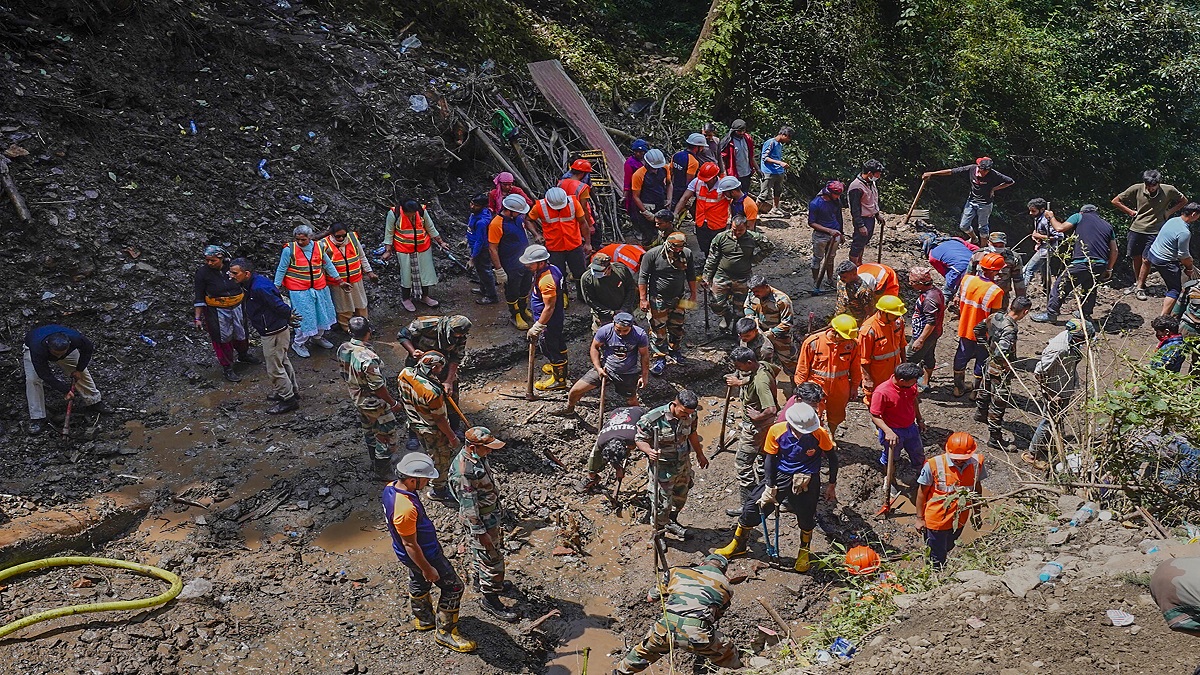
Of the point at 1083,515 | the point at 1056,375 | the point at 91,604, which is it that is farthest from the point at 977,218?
the point at 91,604

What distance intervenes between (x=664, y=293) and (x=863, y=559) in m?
3.61

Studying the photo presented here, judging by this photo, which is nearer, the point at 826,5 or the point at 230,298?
the point at 230,298

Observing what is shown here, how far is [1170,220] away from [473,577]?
32.2ft

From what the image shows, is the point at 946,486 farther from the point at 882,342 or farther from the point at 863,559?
the point at 882,342

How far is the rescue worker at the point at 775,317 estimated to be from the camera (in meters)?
9.48

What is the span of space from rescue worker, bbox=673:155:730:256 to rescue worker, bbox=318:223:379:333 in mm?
3932

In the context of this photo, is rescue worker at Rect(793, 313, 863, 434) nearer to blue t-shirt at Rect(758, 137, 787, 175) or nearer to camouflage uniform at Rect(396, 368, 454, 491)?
camouflage uniform at Rect(396, 368, 454, 491)

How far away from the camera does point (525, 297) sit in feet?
36.6

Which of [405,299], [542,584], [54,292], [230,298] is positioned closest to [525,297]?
[405,299]

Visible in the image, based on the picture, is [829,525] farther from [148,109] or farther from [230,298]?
[148,109]

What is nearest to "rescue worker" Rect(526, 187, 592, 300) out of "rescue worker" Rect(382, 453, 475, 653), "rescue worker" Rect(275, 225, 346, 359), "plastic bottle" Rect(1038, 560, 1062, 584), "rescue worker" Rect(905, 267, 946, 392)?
"rescue worker" Rect(275, 225, 346, 359)

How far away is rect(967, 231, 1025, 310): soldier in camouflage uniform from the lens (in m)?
10.1

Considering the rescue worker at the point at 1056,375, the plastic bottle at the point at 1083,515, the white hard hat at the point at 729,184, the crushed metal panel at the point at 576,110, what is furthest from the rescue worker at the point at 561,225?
the plastic bottle at the point at 1083,515

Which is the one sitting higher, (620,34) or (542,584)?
(620,34)
